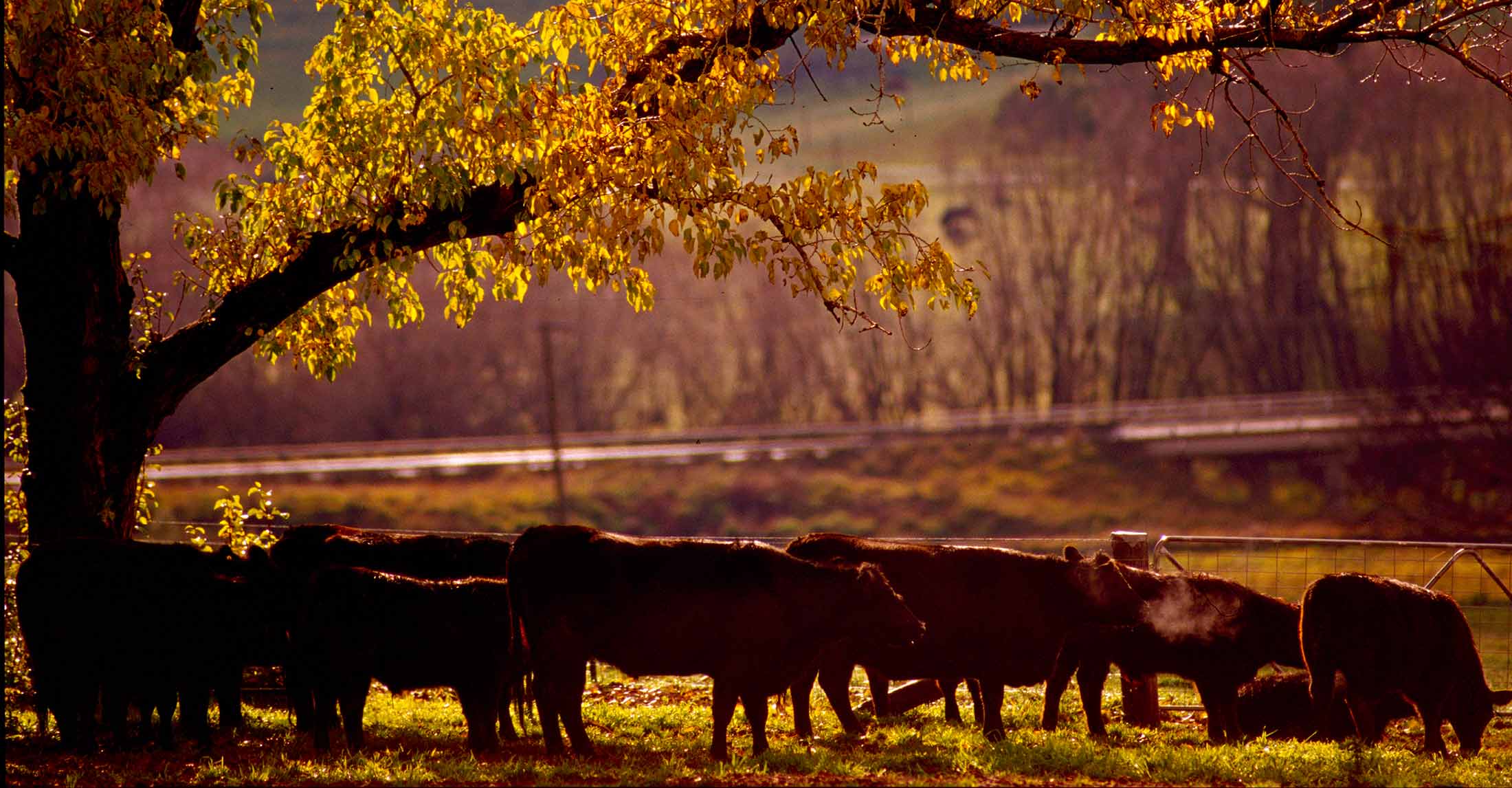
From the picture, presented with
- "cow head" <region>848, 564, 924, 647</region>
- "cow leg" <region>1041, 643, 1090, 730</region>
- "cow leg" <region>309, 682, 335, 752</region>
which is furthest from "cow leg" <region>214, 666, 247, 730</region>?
"cow leg" <region>1041, 643, 1090, 730</region>

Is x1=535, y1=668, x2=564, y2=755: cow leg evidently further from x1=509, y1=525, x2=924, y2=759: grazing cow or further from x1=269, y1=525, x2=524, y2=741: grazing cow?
x1=269, y1=525, x2=524, y2=741: grazing cow

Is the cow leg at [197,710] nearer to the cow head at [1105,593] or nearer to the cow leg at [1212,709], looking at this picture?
the cow head at [1105,593]

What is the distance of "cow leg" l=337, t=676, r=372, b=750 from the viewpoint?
960 centimetres

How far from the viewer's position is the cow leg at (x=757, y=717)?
9445mm

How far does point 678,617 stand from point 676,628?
8 centimetres

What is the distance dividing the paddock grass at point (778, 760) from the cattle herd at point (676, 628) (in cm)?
28

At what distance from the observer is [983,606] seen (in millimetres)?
10945

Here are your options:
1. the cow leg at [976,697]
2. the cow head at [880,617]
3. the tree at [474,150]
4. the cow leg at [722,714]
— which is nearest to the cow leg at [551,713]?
the cow leg at [722,714]

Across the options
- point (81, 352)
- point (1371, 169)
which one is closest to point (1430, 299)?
point (1371, 169)

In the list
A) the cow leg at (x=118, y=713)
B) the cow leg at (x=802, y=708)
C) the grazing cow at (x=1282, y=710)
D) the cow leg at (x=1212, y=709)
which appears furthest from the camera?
the grazing cow at (x=1282, y=710)

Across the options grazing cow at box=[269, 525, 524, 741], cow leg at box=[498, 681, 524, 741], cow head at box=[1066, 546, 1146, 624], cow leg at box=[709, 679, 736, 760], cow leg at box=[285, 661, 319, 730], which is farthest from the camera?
grazing cow at box=[269, 525, 524, 741]

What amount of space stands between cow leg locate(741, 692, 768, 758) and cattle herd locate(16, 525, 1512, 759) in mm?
14

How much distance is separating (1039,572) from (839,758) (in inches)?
108

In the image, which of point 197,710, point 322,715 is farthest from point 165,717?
point 322,715
